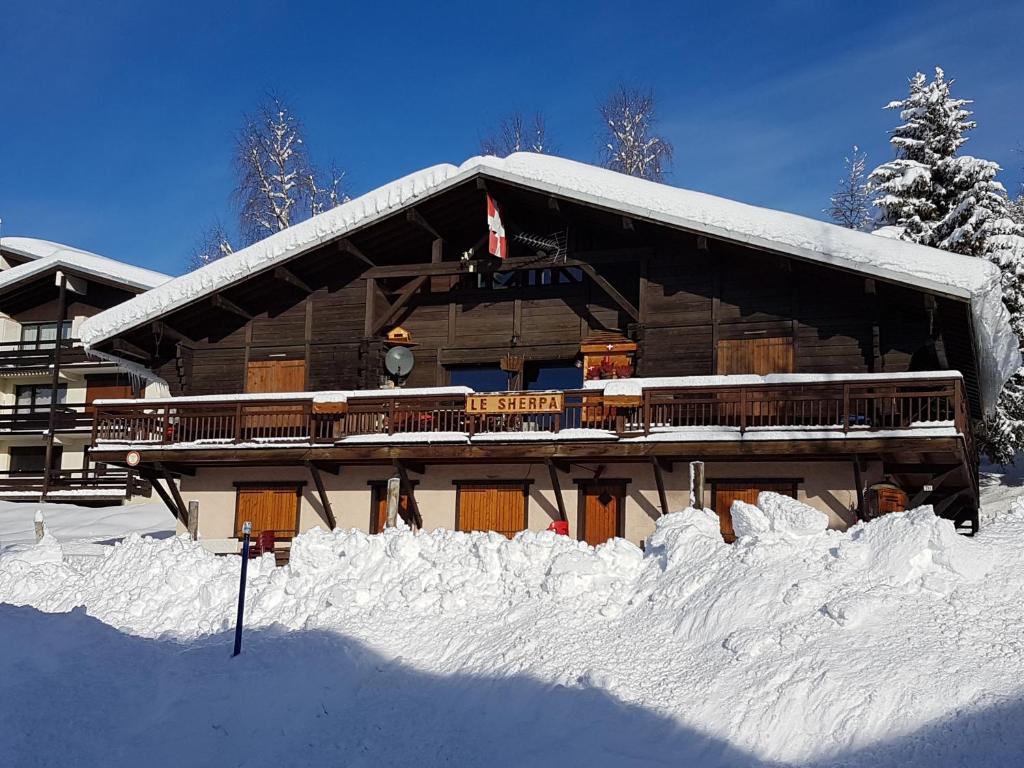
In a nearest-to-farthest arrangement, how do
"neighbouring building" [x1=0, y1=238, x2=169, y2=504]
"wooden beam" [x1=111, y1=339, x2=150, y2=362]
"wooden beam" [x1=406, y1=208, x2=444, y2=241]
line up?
"wooden beam" [x1=406, y1=208, x2=444, y2=241] < "wooden beam" [x1=111, y1=339, x2=150, y2=362] < "neighbouring building" [x1=0, y1=238, x2=169, y2=504]

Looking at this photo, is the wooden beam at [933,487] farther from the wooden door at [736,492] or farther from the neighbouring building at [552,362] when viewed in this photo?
the wooden door at [736,492]

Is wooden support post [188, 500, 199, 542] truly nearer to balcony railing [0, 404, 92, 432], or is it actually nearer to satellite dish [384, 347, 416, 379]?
satellite dish [384, 347, 416, 379]

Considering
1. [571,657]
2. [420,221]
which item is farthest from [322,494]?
[571,657]

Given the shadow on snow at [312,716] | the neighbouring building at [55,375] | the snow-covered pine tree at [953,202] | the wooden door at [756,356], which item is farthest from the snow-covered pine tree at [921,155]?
the neighbouring building at [55,375]

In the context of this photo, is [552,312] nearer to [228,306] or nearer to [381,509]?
[381,509]

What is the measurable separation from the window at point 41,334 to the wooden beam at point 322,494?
21.8 metres

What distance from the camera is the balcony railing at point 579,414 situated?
1764 centimetres

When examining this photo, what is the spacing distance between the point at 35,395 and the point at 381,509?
2443 centimetres

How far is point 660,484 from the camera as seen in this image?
19062 millimetres

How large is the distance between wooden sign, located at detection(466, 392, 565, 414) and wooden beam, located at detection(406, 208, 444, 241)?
14.4 feet

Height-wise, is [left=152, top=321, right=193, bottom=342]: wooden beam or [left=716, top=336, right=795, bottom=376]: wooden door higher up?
[left=152, top=321, right=193, bottom=342]: wooden beam

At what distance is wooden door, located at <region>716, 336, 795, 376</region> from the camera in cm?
2000

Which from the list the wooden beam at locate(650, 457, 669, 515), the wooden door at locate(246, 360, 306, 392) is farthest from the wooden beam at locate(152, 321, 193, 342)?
the wooden beam at locate(650, 457, 669, 515)

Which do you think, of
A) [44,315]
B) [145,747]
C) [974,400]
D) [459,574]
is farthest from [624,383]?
[44,315]
